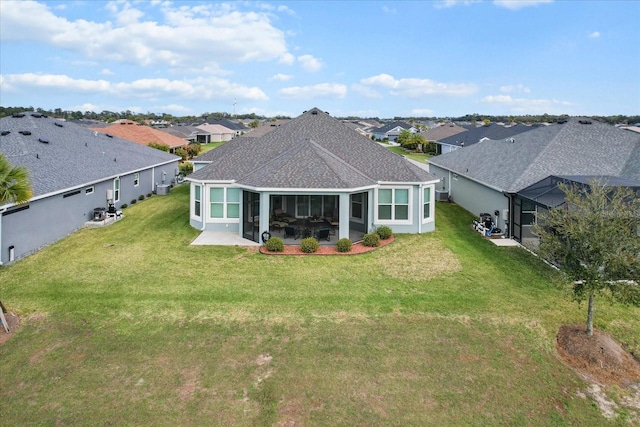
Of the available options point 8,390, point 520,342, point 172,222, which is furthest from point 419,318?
point 172,222

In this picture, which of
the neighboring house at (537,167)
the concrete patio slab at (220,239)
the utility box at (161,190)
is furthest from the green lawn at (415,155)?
the concrete patio slab at (220,239)

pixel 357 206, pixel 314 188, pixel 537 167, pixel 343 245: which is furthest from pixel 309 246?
pixel 537 167

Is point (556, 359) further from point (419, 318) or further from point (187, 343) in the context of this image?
point (187, 343)

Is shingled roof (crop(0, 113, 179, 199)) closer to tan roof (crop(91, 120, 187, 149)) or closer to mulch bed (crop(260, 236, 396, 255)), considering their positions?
mulch bed (crop(260, 236, 396, 255))

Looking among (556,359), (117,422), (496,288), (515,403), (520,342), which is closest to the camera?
(117,422)

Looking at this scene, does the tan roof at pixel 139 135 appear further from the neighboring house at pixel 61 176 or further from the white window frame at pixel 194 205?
the white window frame at pixel 194 205
